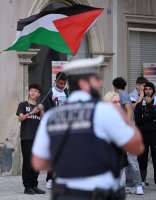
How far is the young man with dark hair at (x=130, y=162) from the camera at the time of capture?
9.13m

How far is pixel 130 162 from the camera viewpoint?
959cm

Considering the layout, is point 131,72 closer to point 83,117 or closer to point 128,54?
point 128,54

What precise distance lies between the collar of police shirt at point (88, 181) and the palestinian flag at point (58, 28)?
17.4 feet

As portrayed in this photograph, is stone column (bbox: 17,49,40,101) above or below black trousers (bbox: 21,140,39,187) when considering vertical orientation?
above

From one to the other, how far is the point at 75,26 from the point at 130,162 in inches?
89.0

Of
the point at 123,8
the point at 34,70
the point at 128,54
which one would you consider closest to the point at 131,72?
the point at 128,54

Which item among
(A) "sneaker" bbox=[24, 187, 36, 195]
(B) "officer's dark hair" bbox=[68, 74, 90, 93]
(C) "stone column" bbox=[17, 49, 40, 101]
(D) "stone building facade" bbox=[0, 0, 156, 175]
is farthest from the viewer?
(C) "stone column" bbox=[17, 49, 40, 101]

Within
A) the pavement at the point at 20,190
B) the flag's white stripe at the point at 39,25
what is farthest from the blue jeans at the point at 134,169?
the flag's white stripe at the point at 39,25

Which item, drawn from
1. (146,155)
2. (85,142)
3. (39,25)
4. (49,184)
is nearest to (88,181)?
(85,142)

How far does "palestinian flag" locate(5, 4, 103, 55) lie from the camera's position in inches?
365

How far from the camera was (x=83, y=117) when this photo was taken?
386 cm

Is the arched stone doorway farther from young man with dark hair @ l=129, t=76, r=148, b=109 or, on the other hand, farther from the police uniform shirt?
the police uniform shirt

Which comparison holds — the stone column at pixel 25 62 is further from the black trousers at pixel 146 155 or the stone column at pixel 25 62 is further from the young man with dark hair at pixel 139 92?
the black trousers at pixel 146 155

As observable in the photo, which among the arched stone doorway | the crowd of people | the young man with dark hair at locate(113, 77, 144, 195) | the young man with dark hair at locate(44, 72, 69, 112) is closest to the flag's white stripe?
the young man with dark hair at locate(44, 72, 69, 112)
